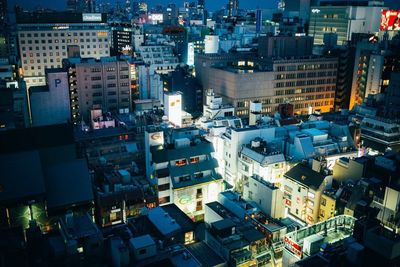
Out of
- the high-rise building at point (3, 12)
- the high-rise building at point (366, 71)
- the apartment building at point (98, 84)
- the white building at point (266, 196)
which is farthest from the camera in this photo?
the high-rise building at point (3, 12)

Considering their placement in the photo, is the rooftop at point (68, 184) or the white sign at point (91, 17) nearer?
the rooftop at point (68, 184)

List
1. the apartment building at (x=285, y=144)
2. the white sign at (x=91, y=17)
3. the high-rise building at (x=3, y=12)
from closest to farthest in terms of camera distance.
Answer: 1. the apartment building at (x=285, y=144)
2. the white sign at (x=91, y=17)
3. the high-rise building at (x=3, y=12)

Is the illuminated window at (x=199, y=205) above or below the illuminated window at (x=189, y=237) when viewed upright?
below

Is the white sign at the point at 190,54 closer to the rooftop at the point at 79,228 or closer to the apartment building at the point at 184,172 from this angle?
the apartment building at the point at 184,172

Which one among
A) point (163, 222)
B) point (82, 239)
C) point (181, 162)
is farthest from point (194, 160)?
point (82, 239)

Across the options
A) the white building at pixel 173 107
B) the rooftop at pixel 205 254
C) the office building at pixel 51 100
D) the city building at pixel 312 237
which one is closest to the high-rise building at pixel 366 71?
the white building at pixel 173 107

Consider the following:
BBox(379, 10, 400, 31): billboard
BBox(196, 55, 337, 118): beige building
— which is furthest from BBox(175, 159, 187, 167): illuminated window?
BBox(379, 10, 400, 31): billboard

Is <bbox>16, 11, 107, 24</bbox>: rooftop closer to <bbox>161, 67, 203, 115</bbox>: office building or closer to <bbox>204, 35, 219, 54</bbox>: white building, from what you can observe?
<bbox>204, 35, 219, 54</bbox>: white building

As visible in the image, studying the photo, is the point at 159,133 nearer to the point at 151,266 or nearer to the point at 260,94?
the point at 151,266
